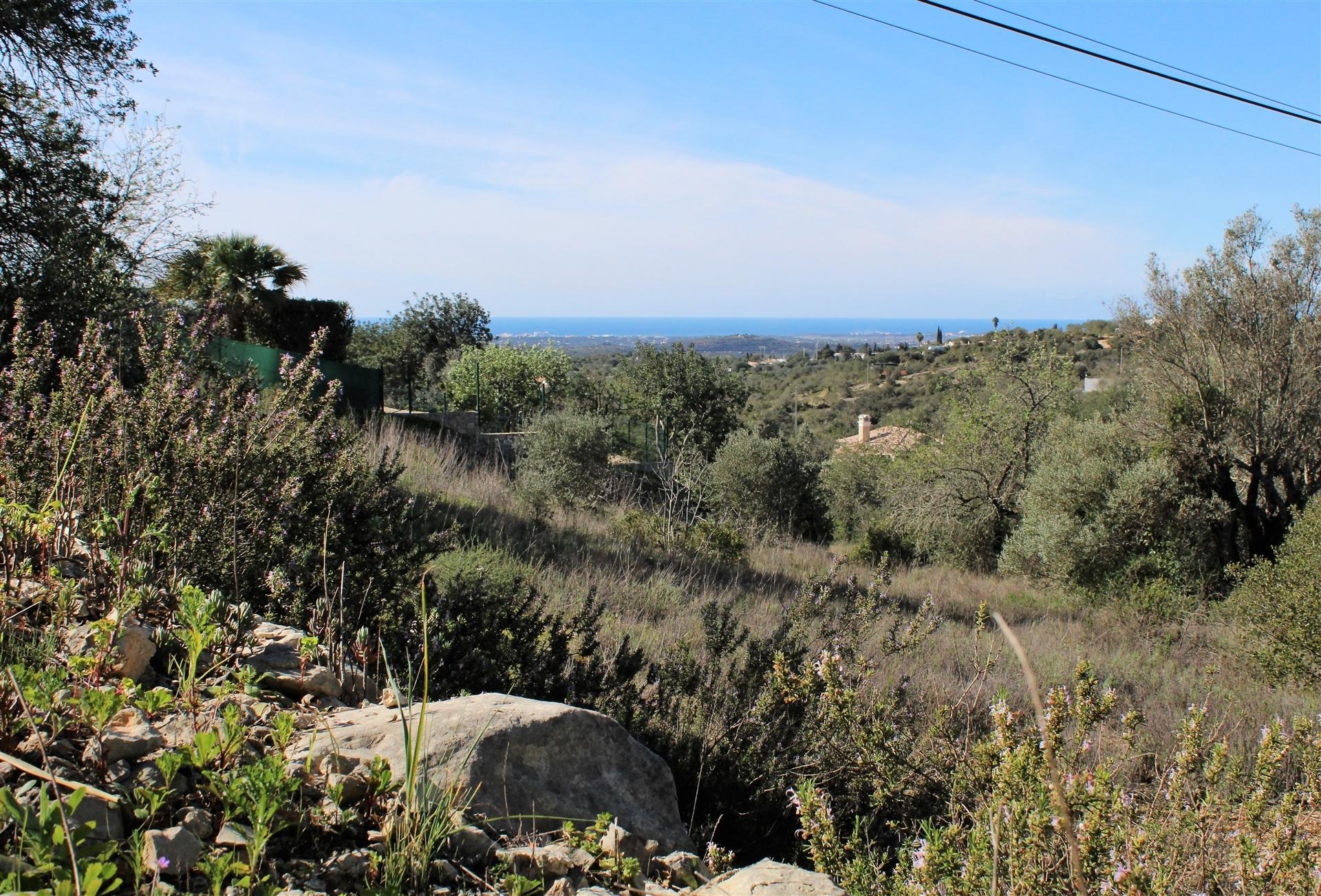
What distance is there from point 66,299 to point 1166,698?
11.4 m

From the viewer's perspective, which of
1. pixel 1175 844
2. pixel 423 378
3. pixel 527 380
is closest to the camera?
pixel 1175 844

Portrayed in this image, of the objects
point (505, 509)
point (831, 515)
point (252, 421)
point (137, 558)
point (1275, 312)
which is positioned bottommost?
point (831, 515)

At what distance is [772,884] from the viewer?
205 cm

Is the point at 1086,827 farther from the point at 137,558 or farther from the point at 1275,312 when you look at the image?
the point at 1275,312

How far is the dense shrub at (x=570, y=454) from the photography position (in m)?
16.6

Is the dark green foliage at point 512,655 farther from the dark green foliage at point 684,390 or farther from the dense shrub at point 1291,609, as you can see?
the dark green foliage at point 684,390

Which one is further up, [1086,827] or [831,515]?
[1086,827]

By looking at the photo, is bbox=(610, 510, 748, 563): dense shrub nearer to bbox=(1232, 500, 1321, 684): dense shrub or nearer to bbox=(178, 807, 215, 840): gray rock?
bbox=(1232, 500, 1321, 684): dense shrub

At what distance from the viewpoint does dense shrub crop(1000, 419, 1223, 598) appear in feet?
48.3

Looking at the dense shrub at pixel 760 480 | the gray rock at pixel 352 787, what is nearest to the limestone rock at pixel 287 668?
the gray rock at pixel 352 787

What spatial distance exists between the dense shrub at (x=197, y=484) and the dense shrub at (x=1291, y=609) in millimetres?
9271

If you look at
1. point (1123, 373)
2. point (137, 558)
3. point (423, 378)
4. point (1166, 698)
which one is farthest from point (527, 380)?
point (137, 558)

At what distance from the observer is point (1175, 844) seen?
8.45ft

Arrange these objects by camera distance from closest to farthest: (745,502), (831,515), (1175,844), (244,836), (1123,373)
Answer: (244,836) < (1175,844) < (1123,373) < (745,502) < (831,515)
